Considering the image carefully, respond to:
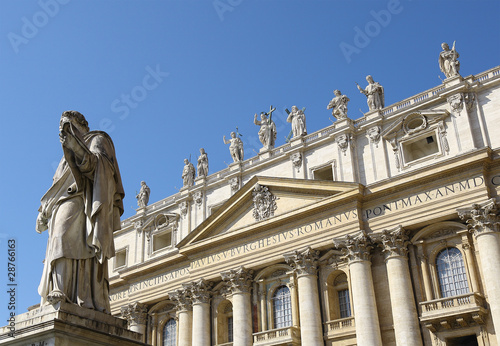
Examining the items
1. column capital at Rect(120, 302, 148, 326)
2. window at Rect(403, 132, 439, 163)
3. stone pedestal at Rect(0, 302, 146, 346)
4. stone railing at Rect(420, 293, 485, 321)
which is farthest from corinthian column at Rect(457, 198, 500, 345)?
column capital at Rect(120, 302, 148, 326)

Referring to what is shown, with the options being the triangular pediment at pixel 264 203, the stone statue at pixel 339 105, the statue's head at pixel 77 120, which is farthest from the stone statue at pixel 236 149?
the statue's head at pixel 77 120

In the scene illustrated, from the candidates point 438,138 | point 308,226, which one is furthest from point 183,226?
point 438,138

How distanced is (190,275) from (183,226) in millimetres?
3777

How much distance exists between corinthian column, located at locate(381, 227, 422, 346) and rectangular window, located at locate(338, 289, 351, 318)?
2.78m

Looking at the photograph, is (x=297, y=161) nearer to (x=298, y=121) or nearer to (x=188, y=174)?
(x=298, y=121)

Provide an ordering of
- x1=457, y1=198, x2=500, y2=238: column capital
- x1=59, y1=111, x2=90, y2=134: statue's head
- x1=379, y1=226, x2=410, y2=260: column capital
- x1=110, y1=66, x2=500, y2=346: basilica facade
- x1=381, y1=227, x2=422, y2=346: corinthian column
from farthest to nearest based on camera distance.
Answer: x1=379, y1=226, x2=410, y2=260: column capital
x1=110, y1=66, x2=500, y2=346: basilica facade
x1=381, y1=227, x2=422, y2=346: corinthian column
x1=457, y1=198, x2=500, y2=238: column capital
x1=59, y1=111, x2=90, y2=134: statue's head

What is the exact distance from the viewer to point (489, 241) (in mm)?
22797

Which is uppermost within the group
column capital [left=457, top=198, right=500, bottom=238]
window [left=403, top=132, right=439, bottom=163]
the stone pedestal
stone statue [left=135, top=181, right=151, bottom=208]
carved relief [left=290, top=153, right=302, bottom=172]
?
stone statue [left=135, top=181, right=151, bottom=208]

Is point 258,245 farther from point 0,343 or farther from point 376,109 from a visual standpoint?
point 0,343

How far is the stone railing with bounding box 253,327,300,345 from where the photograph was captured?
26.1 m

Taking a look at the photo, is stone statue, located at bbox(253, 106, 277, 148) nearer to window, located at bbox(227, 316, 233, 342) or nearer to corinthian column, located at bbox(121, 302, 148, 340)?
window, located at bbox(227, 316, 233, 342)

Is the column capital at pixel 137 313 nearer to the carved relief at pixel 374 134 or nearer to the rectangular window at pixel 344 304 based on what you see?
the rectangular window at pixel 344 304

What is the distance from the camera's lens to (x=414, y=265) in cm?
2497

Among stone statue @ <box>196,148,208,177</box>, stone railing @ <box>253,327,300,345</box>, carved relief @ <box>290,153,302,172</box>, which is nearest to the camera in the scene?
stone railing @ <box>253,327,300,345</box>
